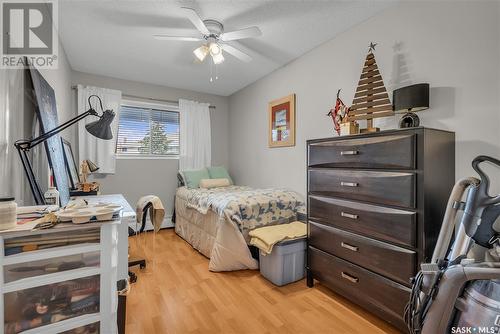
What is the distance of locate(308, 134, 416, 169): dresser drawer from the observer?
1430mm

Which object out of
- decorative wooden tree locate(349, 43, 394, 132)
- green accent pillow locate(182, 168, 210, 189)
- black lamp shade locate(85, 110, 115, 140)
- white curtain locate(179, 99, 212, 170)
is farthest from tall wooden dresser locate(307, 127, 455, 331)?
white curtain locate(179, 99, 212, 170)

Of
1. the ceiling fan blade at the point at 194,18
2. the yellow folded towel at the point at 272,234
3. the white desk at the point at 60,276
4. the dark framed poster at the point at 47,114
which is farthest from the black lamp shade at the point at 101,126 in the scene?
the yellow folded towel at the point at 272,234

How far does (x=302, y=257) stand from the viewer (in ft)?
7.43

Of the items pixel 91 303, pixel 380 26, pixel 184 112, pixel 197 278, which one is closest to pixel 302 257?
pixel 197 278

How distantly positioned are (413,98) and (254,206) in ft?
5.56

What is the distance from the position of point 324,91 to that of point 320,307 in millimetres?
2129

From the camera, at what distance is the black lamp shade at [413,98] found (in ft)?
5.33

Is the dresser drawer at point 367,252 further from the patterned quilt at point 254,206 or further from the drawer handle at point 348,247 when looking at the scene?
the patterned quilt at point 254,206

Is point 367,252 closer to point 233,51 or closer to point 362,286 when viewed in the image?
point 362,286

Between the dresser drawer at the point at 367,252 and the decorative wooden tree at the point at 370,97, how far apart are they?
2.95ft

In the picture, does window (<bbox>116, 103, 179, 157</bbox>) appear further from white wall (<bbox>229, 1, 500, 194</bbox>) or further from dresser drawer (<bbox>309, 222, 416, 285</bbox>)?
dresser drawer (<bbox>309, 222, 416, 285</bbox>)

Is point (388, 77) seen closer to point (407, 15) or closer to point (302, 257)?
point (407, 15)

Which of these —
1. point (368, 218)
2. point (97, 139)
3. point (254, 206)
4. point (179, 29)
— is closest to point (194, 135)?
point (97, 139)

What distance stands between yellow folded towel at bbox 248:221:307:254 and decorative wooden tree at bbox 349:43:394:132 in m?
1.15
